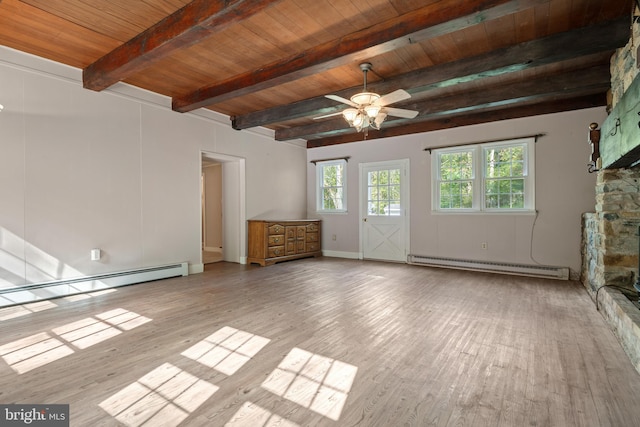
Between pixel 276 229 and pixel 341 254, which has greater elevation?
pixel 276 229

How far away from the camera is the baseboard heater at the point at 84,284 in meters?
3.64

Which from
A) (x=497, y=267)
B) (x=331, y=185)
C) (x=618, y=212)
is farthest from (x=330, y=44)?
(x=497, y=267)

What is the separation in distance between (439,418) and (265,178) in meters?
5.92

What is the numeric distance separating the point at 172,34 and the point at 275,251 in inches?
171

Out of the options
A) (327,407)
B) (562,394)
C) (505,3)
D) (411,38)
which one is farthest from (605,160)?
(327,407)

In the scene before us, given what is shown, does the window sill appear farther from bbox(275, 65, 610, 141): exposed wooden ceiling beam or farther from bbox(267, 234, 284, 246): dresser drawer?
bbox(267, 234, 284, 246): dresser drawer

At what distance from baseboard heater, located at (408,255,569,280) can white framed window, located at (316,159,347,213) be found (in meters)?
2.14

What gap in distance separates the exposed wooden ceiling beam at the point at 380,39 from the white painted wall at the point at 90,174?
145 centimetres

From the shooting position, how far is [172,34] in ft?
9.65

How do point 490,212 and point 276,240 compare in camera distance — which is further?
point 276,240

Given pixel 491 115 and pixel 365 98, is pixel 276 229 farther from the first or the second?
pixel 491 115

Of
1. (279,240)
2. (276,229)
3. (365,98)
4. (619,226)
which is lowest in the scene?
(279,240)

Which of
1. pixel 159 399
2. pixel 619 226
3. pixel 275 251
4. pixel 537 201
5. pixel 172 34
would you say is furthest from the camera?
pixel 275 251

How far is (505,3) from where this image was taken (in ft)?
8.04
